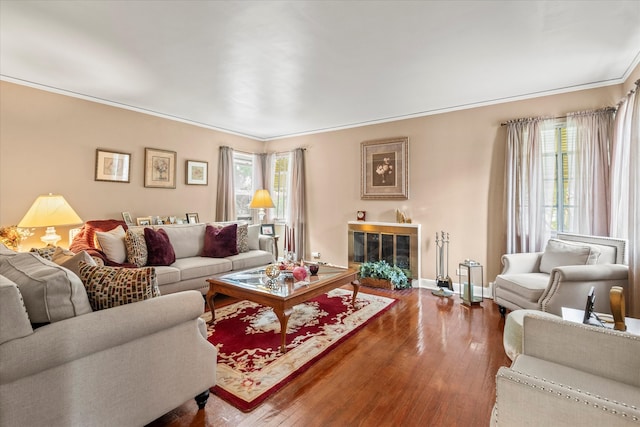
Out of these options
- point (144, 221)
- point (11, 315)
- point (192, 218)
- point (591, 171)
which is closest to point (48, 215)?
point (144, 221)

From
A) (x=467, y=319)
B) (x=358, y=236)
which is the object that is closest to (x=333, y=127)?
(x=358, y=236)

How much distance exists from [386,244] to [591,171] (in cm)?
265

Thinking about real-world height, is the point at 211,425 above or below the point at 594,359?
below

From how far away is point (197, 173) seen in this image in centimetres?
514

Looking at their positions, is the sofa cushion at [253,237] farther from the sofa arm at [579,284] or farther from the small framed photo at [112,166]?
the sofa arm at [579,284]

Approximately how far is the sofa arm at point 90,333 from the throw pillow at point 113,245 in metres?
2.18

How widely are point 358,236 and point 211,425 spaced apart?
374 centimetres

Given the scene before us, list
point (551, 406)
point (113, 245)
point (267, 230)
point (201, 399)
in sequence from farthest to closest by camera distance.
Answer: point (267, 230) → point (113, 245) → point (201, 399) → point (551, 406)

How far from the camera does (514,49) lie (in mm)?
2635

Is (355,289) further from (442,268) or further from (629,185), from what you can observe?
(629,185)

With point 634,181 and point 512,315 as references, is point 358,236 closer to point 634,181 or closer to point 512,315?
point 512,315

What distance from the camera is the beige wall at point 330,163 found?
3.41 metres

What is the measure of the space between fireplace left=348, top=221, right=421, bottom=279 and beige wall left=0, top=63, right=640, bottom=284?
6.9 inches

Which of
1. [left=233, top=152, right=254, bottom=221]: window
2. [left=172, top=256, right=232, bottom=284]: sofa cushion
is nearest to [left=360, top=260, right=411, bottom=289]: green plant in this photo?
[left=172, top=256, right=232, bottom=284]: sofa cushion
